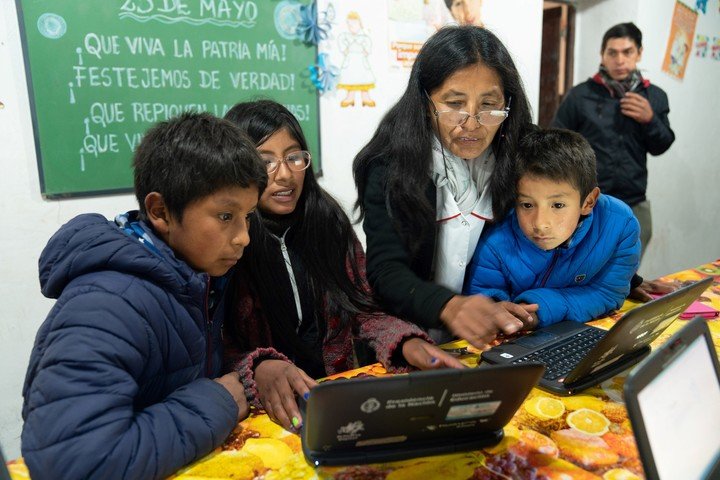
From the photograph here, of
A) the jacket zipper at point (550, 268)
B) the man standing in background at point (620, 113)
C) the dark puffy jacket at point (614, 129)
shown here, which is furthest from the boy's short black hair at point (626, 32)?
the jacket zipper at point (550, 268)

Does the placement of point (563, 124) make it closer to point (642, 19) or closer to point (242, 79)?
point (642, 19)

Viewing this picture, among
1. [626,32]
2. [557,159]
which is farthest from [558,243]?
[626,32]

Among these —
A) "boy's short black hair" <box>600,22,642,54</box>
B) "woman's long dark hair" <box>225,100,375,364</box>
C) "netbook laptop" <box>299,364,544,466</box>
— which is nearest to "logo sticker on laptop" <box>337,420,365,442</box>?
"netbook laptop" <box>299,364,544,466</box>

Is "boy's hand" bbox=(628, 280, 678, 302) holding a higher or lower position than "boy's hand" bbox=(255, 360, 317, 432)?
lower

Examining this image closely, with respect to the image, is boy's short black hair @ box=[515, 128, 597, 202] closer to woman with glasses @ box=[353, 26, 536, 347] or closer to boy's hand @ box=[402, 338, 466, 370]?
woman with glasses @ box=[353, 26, 536, 347]

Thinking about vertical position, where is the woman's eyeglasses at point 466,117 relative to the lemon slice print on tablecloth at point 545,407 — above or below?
above

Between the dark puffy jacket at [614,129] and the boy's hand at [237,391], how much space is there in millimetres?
2745

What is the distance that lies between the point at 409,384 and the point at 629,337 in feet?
1.85

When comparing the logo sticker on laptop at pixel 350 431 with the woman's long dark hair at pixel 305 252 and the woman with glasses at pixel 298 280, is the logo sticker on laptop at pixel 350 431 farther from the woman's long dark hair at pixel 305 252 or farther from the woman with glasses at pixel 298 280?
the woman's long dark hair at pixel 305 252

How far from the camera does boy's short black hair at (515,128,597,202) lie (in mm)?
1420

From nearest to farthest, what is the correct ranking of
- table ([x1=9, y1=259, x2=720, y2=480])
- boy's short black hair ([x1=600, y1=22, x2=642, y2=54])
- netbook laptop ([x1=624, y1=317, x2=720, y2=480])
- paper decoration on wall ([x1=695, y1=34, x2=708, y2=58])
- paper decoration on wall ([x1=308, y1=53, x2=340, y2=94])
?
netbook laptop ([x1=624, y1=317, x2=720, y2=480])
table ([x1=9, y1=259, x2=720, y2=480])
paper decoration on wall ([x1=308, y1=53, x2=340, y2=94])
boy's short black hair ([x1=600, y1=22, x2=642, y2=54])
paper decoration on wall ([x1=695, y1=34, x2=708, y2=58])

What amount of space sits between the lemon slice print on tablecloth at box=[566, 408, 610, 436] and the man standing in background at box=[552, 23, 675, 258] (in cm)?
250

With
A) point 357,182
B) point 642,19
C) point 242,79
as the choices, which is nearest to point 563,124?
point 642,19

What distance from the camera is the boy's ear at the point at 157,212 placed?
1006 mm
